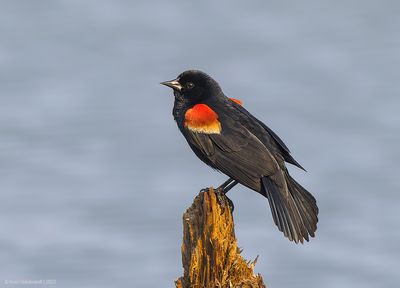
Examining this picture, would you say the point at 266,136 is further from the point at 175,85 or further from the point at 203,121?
the point at 175,85

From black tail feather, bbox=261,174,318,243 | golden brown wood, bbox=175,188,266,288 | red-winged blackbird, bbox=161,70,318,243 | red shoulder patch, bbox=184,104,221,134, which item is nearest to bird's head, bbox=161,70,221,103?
red-winged blackbird, bbox=161,70,318,243

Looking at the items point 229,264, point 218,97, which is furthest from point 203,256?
point 218,97

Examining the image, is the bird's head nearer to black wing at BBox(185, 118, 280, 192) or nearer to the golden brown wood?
black wing at BBox(185, 118, 280, 192)

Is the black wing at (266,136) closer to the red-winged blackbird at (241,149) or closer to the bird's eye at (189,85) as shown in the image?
the red-winged blackbird at (241,149)

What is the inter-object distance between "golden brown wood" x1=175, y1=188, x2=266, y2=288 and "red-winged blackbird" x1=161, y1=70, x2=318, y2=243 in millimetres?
1399

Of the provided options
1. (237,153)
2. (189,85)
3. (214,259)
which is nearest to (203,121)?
(237,153)

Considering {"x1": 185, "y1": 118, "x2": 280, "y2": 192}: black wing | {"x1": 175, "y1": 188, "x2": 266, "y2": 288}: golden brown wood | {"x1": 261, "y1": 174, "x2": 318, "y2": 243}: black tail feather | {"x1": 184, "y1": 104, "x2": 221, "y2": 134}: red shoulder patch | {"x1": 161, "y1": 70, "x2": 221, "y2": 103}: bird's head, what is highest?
{"x1": 161, "y1": 70, "x2": 221, "y2": 103}: bird's head

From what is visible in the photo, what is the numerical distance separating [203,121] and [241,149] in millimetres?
418

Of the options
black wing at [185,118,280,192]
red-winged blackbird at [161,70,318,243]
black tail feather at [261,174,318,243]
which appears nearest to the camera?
black tail feather at [261,174,318,243]

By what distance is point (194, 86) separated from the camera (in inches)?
281

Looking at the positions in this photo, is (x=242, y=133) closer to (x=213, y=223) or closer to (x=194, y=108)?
(x=194, y=108)

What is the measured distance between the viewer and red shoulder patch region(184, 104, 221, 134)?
658cm

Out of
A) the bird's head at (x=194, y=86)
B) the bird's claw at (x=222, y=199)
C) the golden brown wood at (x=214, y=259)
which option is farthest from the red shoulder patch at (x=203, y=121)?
the golden brown wood at (x=214, y=259)

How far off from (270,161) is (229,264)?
2.04m
